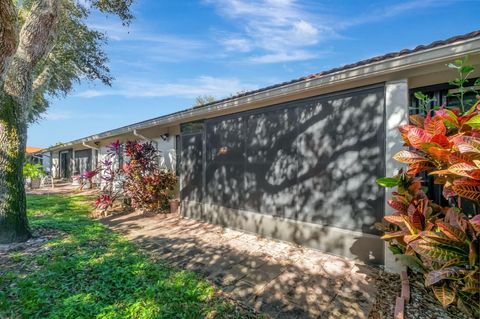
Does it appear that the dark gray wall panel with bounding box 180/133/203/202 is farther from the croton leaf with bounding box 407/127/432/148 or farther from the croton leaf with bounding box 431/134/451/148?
the croton leaf with bounding box 431/134/451/148

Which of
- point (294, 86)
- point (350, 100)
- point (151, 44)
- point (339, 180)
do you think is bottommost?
point (339, 180)

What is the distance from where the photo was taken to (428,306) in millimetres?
2693

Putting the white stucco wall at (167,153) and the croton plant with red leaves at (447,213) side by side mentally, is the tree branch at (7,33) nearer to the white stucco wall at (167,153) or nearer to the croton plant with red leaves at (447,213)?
the croton plant with red leaves at (447,213)

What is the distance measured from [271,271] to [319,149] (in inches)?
91.0

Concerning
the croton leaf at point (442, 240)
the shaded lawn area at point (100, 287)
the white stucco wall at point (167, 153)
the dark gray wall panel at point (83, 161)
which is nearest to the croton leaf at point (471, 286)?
the croton leaf at point (442, 240)

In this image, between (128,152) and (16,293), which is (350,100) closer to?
(16,293)

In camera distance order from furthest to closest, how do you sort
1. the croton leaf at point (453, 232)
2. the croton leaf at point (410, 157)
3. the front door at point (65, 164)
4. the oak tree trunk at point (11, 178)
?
the front door at point (65, 164) < the oak tree trunk at point (11, 178) < the croton leaf at point (410, 157) < the croton leaf at point (453, 232)

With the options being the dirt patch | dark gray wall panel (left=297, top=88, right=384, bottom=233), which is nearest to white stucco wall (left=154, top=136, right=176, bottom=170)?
the dirt patch

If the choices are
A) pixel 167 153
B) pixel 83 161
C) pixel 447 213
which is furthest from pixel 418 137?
pixel 83 161

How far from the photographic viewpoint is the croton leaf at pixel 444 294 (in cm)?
232

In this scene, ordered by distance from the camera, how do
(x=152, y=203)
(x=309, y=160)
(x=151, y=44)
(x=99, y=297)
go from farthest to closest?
(x=151, y=44)
(x=152, y=203)
(x=309, y=160)
(x=99, y=297)

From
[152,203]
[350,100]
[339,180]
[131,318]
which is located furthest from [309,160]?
[152,203]

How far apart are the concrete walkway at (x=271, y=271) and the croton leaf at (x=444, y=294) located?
2.34ft

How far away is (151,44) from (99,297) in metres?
8.77
